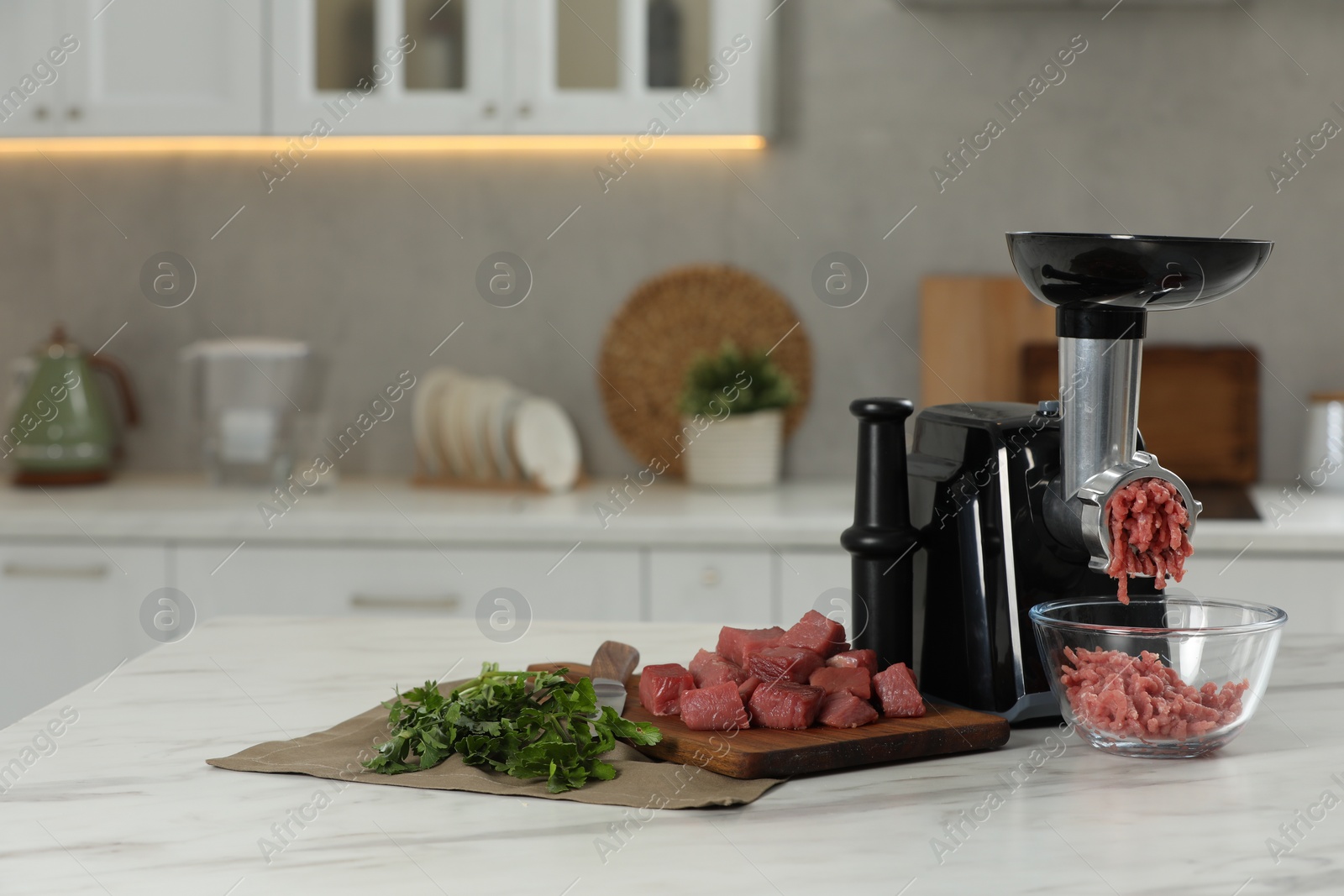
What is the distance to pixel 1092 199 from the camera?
106 inches

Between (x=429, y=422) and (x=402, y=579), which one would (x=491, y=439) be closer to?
(x=429, y=422)

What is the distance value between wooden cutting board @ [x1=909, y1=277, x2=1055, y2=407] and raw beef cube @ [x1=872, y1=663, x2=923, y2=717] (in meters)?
1.64

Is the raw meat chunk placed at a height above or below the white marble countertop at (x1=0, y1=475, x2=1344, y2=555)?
above

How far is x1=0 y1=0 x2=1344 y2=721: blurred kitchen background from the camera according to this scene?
7.52 ft

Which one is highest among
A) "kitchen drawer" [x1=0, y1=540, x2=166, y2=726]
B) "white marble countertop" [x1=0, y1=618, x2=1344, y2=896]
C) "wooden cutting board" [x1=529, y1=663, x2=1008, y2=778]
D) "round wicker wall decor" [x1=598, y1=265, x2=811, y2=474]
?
"round wicker wall decor" [x1=598, y1=265, x2=811, y2=474]

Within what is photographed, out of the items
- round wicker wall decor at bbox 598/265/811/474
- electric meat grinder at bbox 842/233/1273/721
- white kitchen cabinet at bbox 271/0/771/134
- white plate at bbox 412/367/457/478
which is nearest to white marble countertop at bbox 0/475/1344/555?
white plate at bbox 412/367/457/478

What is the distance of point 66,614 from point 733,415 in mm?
1278

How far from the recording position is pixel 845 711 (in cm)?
98

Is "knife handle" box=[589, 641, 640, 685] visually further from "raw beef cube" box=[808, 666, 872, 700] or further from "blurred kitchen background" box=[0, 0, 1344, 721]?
"blurred kitchen background" box=[0, 0, 1344, 721]

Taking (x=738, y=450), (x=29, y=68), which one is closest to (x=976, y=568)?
(x=738, y=450)

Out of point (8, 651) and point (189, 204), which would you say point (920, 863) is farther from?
point (189, 204)

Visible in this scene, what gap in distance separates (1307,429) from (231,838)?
7.79 ft

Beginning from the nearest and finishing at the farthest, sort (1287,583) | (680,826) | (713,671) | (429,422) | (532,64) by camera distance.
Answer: (680,826), (713,671), (1287,583), (532,64), (429,422)

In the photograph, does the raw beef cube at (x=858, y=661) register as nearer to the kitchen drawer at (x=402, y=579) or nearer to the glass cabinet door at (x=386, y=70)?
the kitchen drawer at (x=402, y=579)
